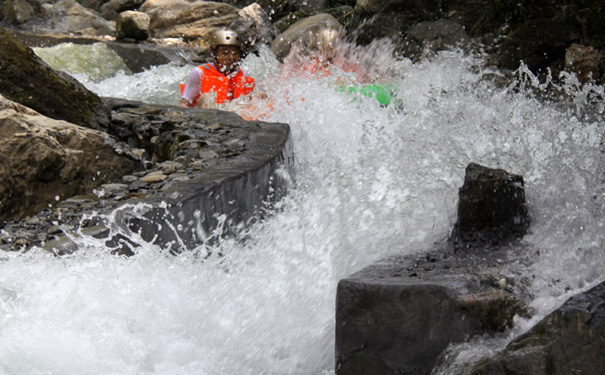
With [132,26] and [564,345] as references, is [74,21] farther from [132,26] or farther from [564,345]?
→ [564,345]

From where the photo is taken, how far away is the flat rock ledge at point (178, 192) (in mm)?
3246

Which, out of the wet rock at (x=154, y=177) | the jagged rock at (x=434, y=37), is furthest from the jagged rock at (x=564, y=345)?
the jagged rock at (x=434, y=37)

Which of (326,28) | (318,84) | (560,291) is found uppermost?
(560,291)

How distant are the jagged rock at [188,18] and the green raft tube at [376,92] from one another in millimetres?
8623

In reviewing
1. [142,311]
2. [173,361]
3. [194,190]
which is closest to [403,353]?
[173,361]

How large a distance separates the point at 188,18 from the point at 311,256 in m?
11.9

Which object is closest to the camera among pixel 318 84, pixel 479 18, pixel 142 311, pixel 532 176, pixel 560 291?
pixel 560 291

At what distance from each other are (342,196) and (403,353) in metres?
1.71

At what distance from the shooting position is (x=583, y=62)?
24.6ft

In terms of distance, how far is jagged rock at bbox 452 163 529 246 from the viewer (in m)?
3.33

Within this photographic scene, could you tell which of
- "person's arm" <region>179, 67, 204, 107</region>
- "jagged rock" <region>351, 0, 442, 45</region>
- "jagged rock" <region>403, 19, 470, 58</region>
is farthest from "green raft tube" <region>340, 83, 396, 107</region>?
"jagged rock" <region>351, 0, 442, 45</region>

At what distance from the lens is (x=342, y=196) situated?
4113 mm

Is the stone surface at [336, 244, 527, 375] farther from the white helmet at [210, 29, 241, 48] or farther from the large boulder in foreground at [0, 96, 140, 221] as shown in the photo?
the white helmet at [210, 29, 241, 48]

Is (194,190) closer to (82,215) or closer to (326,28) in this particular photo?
(82,215)
